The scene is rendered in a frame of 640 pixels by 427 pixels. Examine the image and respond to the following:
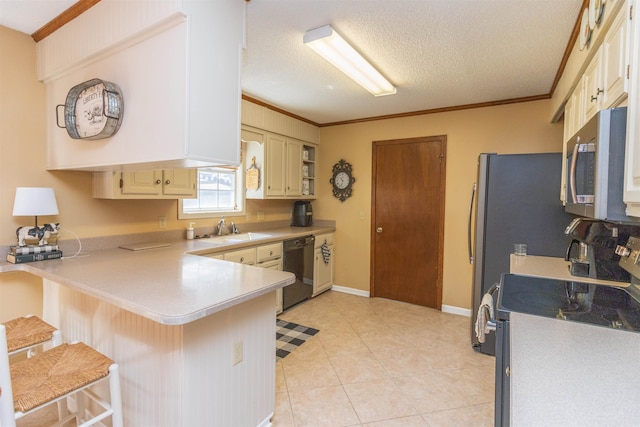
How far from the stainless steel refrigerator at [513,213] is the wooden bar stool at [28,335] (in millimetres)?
3055

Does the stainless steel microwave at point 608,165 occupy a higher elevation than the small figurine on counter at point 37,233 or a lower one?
higher

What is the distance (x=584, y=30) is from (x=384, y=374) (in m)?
2.56

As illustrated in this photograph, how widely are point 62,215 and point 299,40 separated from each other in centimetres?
209

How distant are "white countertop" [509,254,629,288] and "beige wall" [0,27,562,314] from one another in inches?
48.7

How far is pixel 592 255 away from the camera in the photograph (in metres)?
2.00

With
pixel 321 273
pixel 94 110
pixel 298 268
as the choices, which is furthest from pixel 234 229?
pixel 94 110

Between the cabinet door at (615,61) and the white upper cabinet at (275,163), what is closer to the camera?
the cabinet door at (615,61)

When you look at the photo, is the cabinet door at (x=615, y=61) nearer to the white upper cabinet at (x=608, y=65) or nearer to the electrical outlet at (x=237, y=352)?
the white upper cabinet at (x=608, y=65)

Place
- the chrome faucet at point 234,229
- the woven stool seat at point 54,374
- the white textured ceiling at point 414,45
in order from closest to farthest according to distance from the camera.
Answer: the woven stool seat at point 54,374 < the white textured ceiling at point 414,45 < the chrome faucet at point 234,229

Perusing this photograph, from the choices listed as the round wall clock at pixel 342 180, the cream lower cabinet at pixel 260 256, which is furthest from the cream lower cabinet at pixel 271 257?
the round wall clock at pixel 342 180

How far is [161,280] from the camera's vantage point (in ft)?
5.24

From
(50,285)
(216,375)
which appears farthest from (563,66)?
(50,285)

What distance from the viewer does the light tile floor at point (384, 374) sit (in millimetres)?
1951

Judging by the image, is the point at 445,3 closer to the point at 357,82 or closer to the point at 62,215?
the point at 357,82
